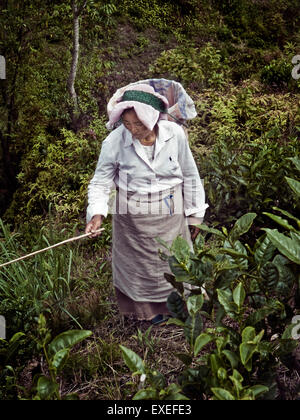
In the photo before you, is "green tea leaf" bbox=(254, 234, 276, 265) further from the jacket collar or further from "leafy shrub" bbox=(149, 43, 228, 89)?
"leafy shrub" bbox=(149, 43, 228, 89)

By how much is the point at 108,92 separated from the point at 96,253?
2.65m

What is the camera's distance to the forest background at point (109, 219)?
1722 mm

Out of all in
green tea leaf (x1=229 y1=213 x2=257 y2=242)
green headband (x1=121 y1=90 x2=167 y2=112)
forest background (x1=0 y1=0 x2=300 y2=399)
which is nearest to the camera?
forest background (x1=0 y1=0 x2=300 y2=399)

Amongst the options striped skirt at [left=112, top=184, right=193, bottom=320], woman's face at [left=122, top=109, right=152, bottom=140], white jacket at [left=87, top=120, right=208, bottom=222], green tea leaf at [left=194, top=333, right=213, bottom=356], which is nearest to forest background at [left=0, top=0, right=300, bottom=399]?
green tea leaf at [left=194, top=333, right=213, bottom=356]

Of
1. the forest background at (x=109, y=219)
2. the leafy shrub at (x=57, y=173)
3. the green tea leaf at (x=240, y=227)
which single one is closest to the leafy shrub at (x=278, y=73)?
the forest background at (x=109, y=219)

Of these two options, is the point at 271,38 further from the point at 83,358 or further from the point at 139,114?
the point at 83,358

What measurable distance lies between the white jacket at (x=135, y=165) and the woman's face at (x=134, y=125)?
0.29ft

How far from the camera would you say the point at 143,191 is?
8.70 ft

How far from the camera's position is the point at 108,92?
574 cm

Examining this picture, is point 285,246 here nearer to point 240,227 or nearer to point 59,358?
point 240,227

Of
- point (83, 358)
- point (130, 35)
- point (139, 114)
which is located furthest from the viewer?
point (130, 35)

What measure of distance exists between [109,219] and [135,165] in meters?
1.61

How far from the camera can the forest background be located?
5.65 feet

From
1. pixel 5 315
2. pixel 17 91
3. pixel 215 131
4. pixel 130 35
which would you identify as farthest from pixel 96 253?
pixel 130 35
